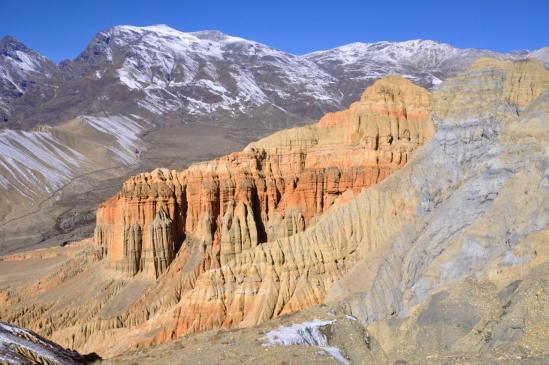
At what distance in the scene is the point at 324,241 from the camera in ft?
119

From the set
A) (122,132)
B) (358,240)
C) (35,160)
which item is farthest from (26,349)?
(122,132)

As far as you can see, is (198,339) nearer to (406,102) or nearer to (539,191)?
(539,191)

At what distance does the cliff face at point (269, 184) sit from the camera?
147 feet

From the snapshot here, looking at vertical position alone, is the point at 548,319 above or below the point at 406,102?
below

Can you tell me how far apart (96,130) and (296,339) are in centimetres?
15214

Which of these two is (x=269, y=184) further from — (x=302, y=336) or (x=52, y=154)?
(x=52, y=154)

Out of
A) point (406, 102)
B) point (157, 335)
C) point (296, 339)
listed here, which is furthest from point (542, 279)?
point (406, 102)

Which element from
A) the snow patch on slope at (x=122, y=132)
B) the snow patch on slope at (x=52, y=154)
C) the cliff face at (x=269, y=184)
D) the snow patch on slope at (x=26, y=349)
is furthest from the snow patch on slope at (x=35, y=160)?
the snow patch on slope at (x=26, y=349)

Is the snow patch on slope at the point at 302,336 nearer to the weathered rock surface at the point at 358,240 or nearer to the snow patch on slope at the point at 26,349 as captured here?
the weathered rock surface at the point at 358,240

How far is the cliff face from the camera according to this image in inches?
1761

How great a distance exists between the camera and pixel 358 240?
114 feet

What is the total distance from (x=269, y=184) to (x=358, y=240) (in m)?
14.5

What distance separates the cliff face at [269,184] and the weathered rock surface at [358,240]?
0.13m

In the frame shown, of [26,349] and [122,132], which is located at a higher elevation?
[122,132]
